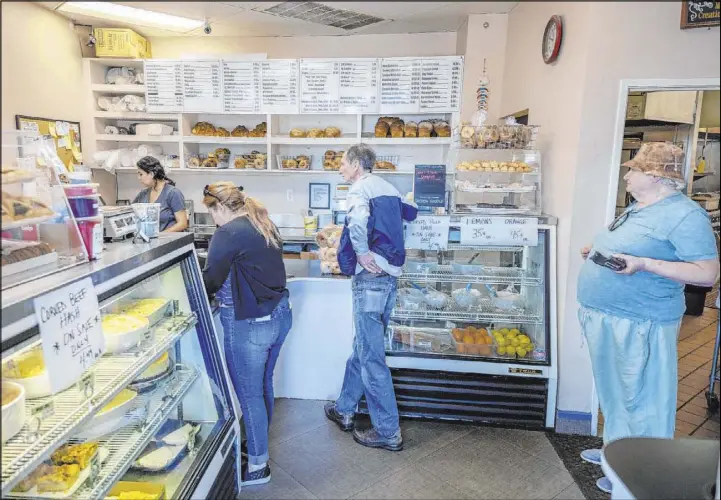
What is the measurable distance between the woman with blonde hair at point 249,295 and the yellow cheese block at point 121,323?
0.44m

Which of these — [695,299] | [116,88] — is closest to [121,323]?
[116,88]

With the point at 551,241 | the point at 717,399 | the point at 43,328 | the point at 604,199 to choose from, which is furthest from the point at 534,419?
the point at 43,328

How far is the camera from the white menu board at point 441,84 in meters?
4.48

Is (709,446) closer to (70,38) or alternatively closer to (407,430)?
(407,430)

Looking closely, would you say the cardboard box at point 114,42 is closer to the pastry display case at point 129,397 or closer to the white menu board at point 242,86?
→ the white menu board at point 242,86

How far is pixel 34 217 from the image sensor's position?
4.14ft

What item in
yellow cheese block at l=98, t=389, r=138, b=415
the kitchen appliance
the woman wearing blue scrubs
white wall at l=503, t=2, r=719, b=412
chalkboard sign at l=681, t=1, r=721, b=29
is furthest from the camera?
white wall at l=503, t=2, r=719, b=412

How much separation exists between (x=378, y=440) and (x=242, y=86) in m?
3.54

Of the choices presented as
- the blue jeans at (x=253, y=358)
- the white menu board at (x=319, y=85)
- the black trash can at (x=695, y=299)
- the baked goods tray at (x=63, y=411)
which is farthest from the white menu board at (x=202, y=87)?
the black trash can at (x=695, y=299)

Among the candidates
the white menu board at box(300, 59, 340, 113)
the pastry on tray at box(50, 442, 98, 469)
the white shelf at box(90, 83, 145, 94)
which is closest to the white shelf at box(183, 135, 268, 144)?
the white menu board at box(300, 59, 340, 113)

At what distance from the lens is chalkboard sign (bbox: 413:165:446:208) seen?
3.19 meters

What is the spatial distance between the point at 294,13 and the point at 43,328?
0.97m

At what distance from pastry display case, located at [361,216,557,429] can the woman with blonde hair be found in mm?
992

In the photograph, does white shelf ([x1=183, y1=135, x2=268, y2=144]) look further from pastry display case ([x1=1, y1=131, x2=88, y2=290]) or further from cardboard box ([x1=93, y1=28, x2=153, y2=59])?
pastry display case ([x1=1, y1=131, x2=88, y2=290])
